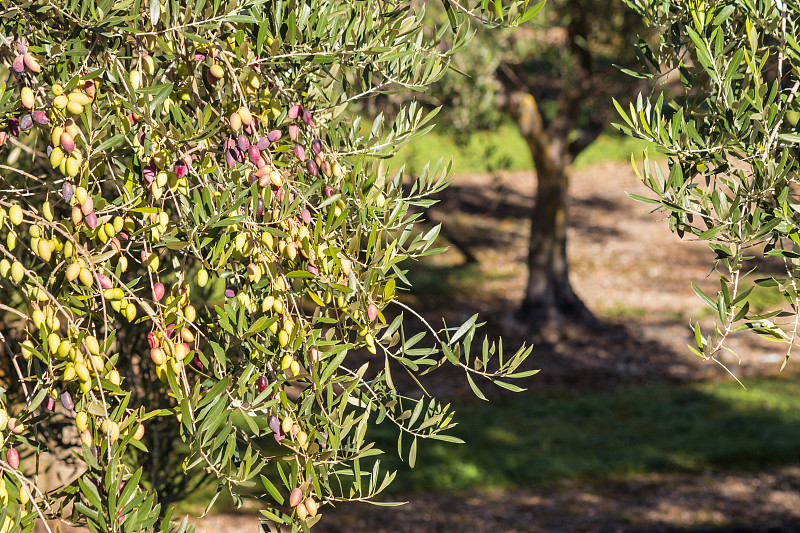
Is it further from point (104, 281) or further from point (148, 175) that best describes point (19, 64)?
point (104, 281)

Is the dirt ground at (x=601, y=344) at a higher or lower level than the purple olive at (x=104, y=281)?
lower

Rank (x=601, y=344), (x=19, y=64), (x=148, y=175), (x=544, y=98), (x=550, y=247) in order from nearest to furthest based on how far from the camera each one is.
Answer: (x=19, y=64), (x=148, y=175), (x=601, y=344), (x=550, y=247), (x=544, y=98)

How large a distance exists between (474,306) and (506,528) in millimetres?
8863

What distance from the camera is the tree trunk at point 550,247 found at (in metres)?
14.4

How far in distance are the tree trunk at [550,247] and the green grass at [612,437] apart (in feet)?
9.56

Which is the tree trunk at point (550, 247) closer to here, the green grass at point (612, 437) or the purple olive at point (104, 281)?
the green grass at point (612, 437)

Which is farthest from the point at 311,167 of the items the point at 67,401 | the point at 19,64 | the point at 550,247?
the point at 550,247

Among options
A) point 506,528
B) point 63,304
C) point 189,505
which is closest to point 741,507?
point 506,528

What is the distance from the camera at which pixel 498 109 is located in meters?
14.2

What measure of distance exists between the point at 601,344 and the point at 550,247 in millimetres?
2055

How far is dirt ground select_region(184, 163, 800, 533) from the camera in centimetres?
840

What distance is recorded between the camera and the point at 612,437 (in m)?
10.6

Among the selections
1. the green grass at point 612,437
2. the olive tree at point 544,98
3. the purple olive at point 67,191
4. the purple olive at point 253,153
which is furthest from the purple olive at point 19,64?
the olive tree at point 544,98

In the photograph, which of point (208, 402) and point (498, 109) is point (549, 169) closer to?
point (498, 109)
